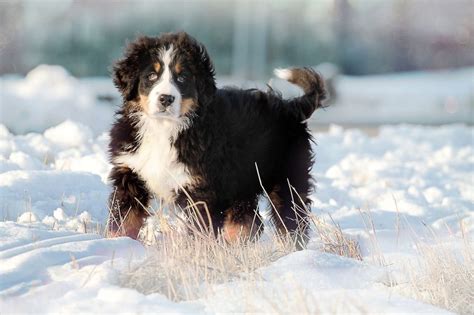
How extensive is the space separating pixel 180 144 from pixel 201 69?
465 millimetres

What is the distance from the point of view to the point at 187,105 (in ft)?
18.3

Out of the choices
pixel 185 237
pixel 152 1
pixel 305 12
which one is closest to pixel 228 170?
pixel 185 237

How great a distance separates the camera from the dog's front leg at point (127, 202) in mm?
5547

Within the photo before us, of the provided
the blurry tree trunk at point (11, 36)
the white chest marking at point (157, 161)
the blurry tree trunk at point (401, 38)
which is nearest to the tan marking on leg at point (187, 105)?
the white chest marking at point (157, 161)

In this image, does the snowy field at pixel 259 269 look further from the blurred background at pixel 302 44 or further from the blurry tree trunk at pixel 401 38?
the blurry tree trunk at pixel 401 38

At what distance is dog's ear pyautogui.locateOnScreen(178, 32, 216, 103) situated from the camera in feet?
18.6

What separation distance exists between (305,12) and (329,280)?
16100 mm

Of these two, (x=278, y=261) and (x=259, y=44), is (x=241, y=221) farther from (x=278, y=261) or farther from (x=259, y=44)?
(x=259, y=44)

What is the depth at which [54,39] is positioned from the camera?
60.7 feet

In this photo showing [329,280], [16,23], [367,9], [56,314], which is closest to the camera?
[56,314]

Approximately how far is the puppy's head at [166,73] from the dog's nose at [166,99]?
22mm

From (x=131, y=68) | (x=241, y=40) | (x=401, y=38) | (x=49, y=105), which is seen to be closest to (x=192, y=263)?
(x=131, y=68)

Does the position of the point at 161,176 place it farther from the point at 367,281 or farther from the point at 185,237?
the point at 367,281

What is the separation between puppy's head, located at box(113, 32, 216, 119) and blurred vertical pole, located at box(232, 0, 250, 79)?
13528 millimetres
